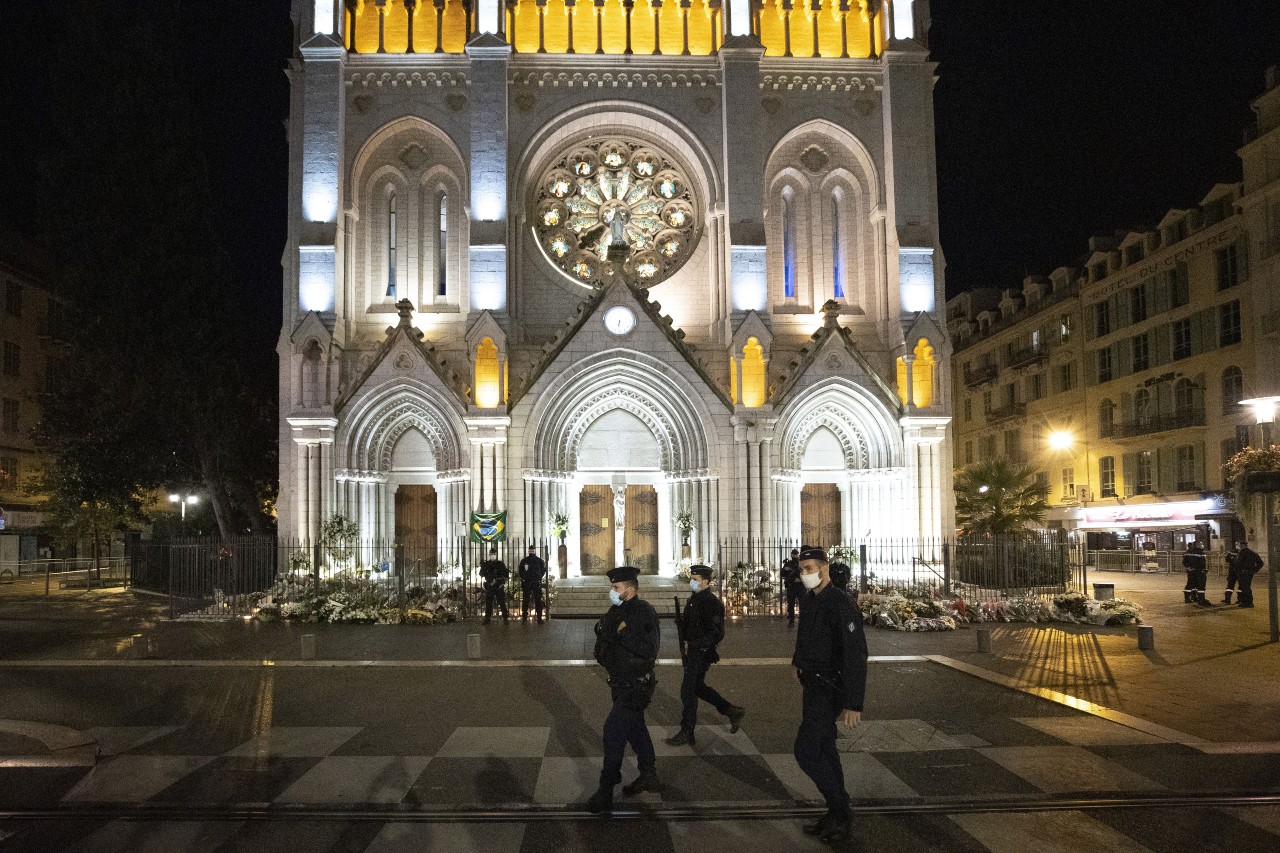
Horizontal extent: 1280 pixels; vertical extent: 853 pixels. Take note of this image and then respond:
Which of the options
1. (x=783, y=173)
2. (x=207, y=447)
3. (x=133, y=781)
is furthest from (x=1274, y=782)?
(x=207, y=447)

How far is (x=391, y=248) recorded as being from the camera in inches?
1133

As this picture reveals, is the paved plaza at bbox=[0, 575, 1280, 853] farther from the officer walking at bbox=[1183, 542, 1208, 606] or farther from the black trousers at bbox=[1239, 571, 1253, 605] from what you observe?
the officer walking at bbox=[1183, 542, 1208, 606]

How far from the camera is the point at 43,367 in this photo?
4794 centimetres

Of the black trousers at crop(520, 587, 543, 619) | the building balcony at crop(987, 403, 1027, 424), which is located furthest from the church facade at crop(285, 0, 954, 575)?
the building balcony at crop(987, 403, 1027, 424)

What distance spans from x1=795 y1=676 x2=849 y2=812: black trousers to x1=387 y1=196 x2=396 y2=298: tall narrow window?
945 inches

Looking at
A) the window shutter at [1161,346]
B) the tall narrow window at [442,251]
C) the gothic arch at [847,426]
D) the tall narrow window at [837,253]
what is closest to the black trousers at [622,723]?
the gothic arch at [847,426]

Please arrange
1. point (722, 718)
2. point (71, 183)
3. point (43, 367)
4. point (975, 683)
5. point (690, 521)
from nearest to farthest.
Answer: point (722, 718) < point (975, 683) < point (690, 521) < point (71, 183) < point (43, 367)

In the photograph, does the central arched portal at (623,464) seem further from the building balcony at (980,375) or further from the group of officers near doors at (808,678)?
the building balcony at (980,375)

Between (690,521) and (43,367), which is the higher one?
(43,367)

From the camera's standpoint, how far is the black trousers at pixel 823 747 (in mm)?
6590

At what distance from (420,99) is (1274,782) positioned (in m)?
26.1

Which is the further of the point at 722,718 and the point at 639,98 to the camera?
the point at 639,98

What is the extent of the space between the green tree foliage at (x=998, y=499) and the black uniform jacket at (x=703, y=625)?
19841mm

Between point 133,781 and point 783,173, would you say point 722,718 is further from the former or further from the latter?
point 783,173
